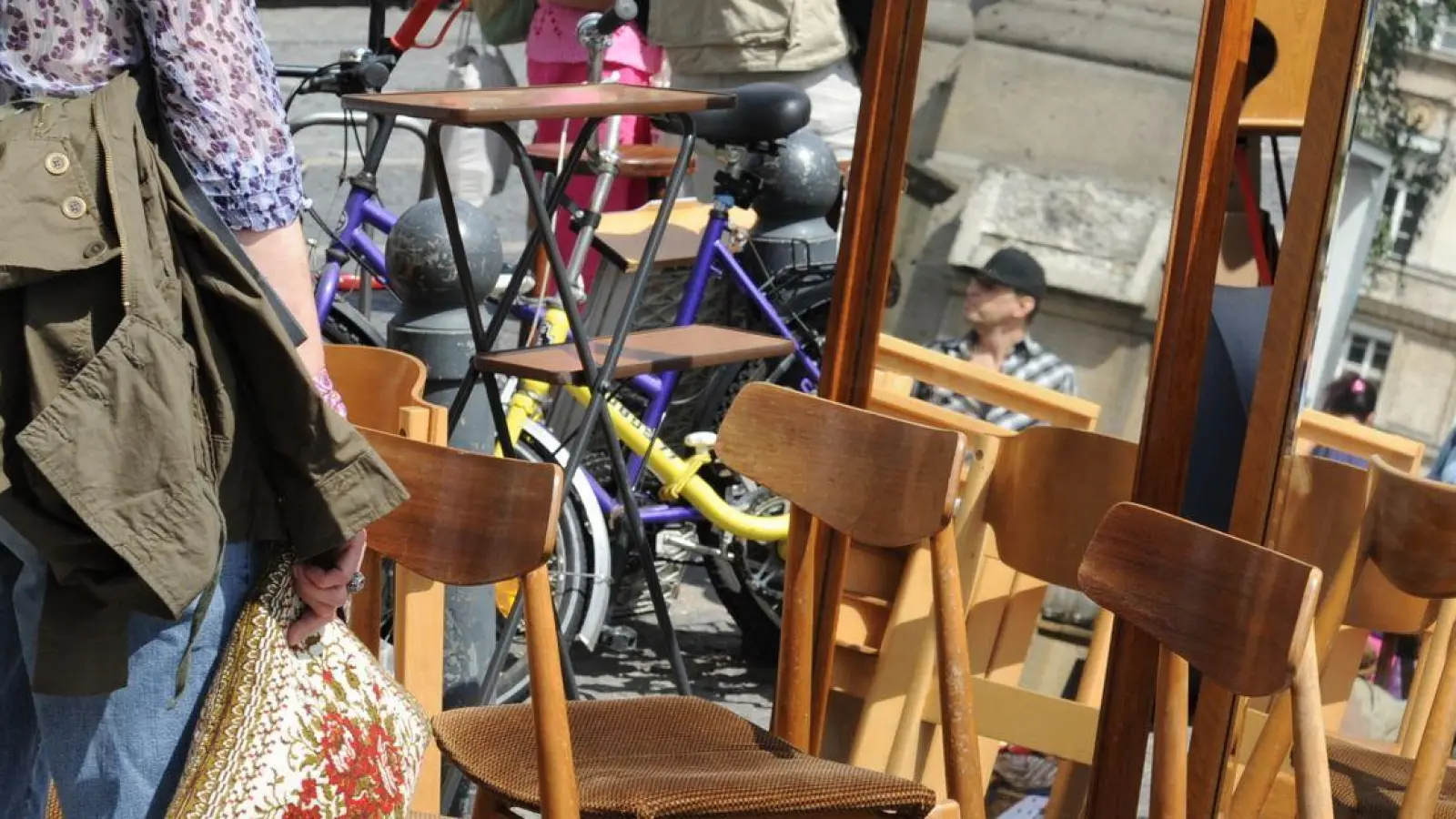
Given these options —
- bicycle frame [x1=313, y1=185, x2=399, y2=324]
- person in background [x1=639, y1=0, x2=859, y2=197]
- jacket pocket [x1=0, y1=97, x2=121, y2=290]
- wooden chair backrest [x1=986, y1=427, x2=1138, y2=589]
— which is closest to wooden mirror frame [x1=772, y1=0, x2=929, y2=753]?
wooden chair backrest [x1=986, y1=427, x2=1138, y2=589]

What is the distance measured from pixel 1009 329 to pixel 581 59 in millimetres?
2983

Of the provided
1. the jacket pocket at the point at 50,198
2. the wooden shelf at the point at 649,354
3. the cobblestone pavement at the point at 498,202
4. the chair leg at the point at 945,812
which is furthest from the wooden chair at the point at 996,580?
the jacket pocket at the point at 50,198

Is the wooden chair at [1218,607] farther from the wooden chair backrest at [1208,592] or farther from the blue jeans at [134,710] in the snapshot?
the blue jeans at [134,710]

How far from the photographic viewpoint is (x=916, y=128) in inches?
115

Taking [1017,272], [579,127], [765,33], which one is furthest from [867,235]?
[579,127]

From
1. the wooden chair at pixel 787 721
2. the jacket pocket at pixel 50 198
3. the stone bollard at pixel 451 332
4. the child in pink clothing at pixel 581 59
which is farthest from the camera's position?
the child in pink clothing at pixel 581 59

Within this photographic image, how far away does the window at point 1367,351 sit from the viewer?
7.47ft

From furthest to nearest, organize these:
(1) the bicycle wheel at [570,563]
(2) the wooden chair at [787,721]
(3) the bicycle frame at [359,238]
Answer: (3) the bicycle frame at [359,238] < (1) the bicycle wheel at [570,563] < (2) the wooden chair at [787,721]

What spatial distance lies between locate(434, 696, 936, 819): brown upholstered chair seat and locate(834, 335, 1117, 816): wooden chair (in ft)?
1.46

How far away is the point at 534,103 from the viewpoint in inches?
107

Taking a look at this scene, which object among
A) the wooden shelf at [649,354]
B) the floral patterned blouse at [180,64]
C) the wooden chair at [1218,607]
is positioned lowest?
the wooden shelf at [649,354]

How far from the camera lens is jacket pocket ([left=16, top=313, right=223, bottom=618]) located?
1550mm

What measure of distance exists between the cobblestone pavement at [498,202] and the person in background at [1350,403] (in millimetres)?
1971

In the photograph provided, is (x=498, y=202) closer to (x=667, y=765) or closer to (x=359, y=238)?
(x=359, y=238)
